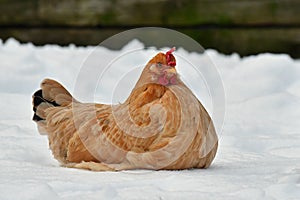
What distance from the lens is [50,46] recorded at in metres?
5.55

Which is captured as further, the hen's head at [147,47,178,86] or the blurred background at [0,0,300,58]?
the blurred background at [0,0,300,58]

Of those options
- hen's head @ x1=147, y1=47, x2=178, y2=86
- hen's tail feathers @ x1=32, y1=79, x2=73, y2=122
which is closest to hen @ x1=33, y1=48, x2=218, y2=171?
hen's head @ x1=147, y1=47, x2=178, y2=86

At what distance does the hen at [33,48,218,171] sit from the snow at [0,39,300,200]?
55mm

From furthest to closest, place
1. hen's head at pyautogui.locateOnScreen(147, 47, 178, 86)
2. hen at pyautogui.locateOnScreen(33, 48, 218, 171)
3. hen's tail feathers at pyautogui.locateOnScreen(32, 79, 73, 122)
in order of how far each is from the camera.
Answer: hen's tail feathers at pyautogui.locateOnScreen(32, 79, 73, 122) → hen's head at pyautogui.locateOnScreen(147, 47, 178, 86) → hen at pyautogui.locateOnScreen(33, 48, 218, 171)

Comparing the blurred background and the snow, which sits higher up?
the blurred background

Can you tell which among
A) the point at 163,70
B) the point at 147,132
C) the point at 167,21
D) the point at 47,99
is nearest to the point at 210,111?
the point at 47,99

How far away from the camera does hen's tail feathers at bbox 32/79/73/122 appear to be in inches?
124

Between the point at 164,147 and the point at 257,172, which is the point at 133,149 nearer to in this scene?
the point at 164,147

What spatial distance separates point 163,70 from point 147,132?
25cm

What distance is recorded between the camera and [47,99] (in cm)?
315

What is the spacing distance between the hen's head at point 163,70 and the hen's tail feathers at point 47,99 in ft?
1.68

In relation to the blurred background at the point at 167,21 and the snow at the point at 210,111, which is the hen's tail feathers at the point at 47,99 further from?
the blurred background at the point at 167,21

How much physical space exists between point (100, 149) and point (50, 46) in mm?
2935

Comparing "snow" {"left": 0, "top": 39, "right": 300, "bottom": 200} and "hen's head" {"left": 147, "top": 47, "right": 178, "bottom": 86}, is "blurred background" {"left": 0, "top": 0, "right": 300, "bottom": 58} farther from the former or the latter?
"hen's head" {"left": 147, "top": 47, "right": 178, "bottom": 86}
